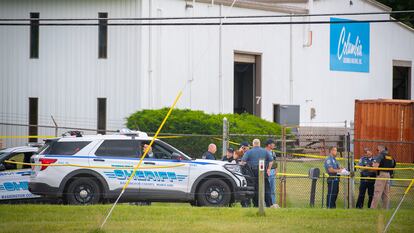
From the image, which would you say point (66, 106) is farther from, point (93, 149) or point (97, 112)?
point (93, 149)

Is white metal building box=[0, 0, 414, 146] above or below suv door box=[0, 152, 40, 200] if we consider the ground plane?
above

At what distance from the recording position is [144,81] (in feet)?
114

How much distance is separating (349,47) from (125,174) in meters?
28.1

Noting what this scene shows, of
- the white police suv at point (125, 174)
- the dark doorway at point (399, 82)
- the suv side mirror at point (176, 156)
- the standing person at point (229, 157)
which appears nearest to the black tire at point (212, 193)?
the white police suv at point (125, 174)

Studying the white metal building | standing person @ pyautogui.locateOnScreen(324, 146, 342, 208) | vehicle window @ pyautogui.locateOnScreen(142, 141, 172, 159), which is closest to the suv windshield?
vehicle window @ pyautogui.locateOnScreen(142, 141, 172, 159)

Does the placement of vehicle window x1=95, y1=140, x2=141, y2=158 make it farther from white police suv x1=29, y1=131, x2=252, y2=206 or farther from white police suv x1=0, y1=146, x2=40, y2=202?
white police suv x1=0, y1=146, x2=40, y2=202

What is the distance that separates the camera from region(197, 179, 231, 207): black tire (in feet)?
64.9

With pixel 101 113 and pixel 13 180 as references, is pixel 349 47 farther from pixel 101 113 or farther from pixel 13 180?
pixel 13 180

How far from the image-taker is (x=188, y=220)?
54.3ft

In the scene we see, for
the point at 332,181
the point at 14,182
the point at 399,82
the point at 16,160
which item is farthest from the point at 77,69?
the point at 399,82

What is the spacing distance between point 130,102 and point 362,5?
17.6m

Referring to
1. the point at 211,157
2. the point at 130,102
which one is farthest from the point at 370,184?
the point at 130,102

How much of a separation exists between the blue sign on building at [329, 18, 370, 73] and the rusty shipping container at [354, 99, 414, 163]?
692 centimetres

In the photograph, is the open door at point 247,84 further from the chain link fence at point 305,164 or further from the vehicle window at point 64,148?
the vehicle window at point 64,148
